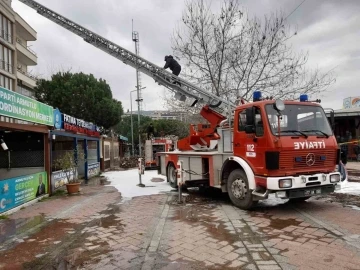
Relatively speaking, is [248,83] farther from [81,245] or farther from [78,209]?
[81,245]

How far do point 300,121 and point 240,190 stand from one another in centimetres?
215

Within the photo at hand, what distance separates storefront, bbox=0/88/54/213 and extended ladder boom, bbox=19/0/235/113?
3278 mm

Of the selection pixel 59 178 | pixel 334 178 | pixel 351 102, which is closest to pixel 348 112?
pixel 334 178

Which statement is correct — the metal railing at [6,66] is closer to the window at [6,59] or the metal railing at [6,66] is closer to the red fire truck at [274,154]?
the window at [6,59]

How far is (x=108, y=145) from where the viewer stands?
24.5 m

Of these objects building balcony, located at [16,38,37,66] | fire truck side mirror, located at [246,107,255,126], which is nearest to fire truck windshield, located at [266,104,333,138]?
fire truck side mirror, located at [246,107,255,126]

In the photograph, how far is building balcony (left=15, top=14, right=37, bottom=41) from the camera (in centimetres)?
3658

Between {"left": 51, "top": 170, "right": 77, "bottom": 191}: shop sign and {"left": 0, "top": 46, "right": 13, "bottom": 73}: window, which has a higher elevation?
{"left": 0, "top": 46, "right": 13, "bottom": 73}: window

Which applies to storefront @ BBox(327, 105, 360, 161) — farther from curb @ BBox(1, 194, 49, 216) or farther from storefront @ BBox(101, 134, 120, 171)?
curb @ BBox(1, 194, 49, 216)

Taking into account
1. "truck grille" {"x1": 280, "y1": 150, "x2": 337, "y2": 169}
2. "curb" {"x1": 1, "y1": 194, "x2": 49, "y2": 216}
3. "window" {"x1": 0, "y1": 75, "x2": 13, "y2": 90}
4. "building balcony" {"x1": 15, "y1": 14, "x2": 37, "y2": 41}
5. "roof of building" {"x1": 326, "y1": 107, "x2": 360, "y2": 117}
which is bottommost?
"curb" {"x1": 1, "y1": 194, "x2": 49, "y2": 216}

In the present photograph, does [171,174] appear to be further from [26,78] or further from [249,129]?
[26,78]

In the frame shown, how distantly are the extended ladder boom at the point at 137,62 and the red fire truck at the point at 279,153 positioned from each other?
3.07 metres

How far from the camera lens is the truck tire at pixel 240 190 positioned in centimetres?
746

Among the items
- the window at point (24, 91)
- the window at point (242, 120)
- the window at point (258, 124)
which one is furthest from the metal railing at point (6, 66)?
the window at point (258, 124)
